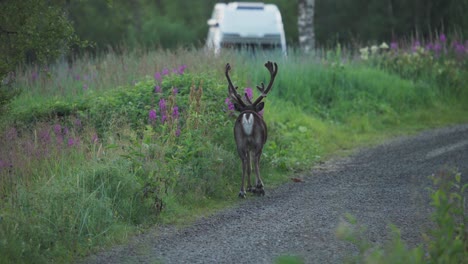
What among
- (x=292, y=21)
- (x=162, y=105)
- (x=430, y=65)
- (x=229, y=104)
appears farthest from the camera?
(x=292, y=21)

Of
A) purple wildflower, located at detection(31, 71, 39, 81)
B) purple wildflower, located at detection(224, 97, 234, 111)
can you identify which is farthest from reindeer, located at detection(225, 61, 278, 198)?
purple wildflower, located at detection(31, 71, 39, 81)

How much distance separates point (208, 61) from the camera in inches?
587

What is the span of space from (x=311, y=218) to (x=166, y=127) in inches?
102

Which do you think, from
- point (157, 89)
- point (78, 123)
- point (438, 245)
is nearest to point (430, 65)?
point (157, 89)

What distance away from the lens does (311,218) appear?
9062mm

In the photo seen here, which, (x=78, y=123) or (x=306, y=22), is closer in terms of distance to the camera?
(x=78, y=123)

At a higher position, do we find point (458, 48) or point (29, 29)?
point (29, 29)

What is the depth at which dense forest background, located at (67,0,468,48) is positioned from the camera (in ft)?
113

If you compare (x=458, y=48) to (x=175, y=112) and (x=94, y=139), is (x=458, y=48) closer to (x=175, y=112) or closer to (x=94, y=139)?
(x=175, y=112)

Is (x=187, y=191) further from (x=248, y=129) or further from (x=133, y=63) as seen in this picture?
(x=133, y=63)

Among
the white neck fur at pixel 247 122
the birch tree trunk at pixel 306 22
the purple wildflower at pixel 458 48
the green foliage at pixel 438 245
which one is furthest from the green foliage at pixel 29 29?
the birch tree trunk at pixel 306 22

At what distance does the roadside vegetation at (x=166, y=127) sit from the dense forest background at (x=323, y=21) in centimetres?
1442

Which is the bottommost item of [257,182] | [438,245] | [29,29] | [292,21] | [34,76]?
[292,21]

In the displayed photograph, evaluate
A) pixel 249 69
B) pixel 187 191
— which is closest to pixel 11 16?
pixel 187 191
